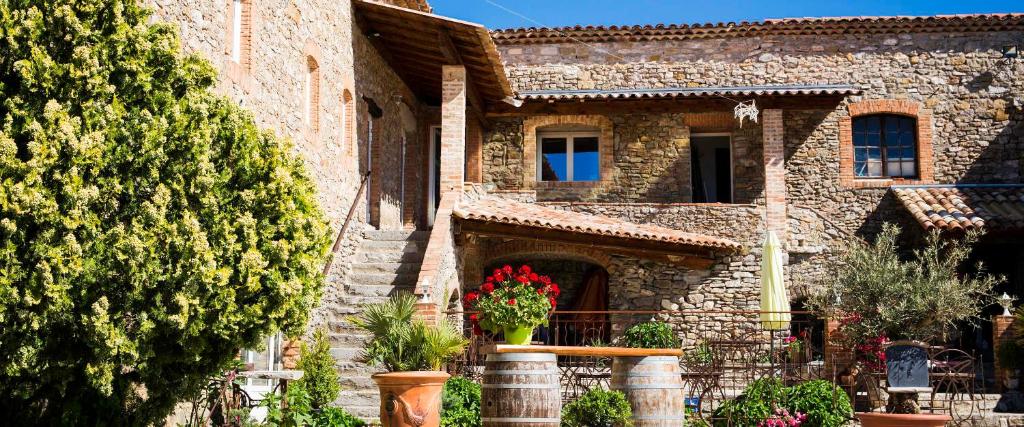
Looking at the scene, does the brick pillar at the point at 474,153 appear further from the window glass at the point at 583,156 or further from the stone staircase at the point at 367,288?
the stone staircase at the point at 367,288

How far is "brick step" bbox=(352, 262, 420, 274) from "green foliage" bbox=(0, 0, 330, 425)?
18.9 ft

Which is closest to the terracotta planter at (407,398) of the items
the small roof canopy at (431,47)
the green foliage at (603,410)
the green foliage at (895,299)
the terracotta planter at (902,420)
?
the green foliage at (603,410)

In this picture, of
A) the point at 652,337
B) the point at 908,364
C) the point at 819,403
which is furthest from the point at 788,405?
the point at 652,337

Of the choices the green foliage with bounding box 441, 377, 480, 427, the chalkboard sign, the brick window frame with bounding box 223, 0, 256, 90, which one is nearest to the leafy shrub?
the green foliage with bounding box 441, 377, 480, 427

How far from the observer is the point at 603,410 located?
8.73 meters

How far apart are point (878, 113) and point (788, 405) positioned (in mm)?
7972

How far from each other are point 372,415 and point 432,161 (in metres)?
7.39

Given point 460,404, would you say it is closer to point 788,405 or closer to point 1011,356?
point 788,405

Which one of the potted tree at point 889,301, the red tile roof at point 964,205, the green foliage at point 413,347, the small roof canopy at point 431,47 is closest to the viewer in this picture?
the green foliage at point 413,347

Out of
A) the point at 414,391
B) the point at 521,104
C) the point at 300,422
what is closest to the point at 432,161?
the point at 521,104

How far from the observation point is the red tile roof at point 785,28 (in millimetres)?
17281

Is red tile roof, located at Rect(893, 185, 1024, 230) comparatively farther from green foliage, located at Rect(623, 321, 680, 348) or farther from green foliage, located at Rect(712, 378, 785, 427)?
green foliage, located at Rect(712, 378, 785, 427)

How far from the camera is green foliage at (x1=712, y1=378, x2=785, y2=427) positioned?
11.0m

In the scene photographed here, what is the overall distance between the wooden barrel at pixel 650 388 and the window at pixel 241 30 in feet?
16.1
